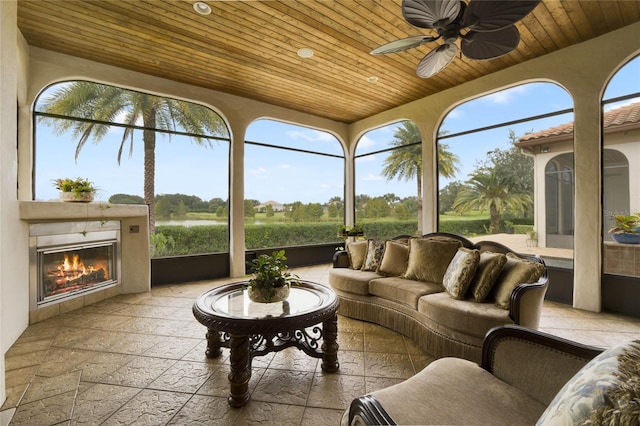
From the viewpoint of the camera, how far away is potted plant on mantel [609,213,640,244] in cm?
336

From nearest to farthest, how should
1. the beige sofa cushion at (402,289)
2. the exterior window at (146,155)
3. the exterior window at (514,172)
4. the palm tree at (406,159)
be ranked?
the beige sofa cushion at (402,289) < the exterior window at (514,172) < the exterior window at (146,155) < the palm tree at (406,159)

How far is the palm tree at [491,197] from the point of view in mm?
4637

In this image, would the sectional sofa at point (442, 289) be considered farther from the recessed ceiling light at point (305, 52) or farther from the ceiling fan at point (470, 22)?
the recessed ceiling light at point (305, 52)

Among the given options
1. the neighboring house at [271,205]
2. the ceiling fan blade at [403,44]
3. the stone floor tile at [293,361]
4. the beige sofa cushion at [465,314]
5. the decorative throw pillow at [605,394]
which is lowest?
the stone floor tile at [293,361]

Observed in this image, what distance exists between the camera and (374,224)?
794 centimetres

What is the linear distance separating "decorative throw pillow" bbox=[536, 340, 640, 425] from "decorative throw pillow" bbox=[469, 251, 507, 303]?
1.68m

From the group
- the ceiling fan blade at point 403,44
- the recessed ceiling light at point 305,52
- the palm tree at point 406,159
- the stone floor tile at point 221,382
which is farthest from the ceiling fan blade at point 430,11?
the palm tree at point 406,159

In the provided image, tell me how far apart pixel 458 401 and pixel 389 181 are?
22.1 feet

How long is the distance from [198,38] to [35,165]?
2.81 metres

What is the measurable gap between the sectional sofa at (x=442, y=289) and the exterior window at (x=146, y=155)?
3.11m

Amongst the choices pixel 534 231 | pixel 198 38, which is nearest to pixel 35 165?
pixel 198 38

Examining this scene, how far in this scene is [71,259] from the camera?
361 centimetres

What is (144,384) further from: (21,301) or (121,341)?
(21,301)

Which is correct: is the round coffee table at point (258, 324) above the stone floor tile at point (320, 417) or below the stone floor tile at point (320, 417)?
above
